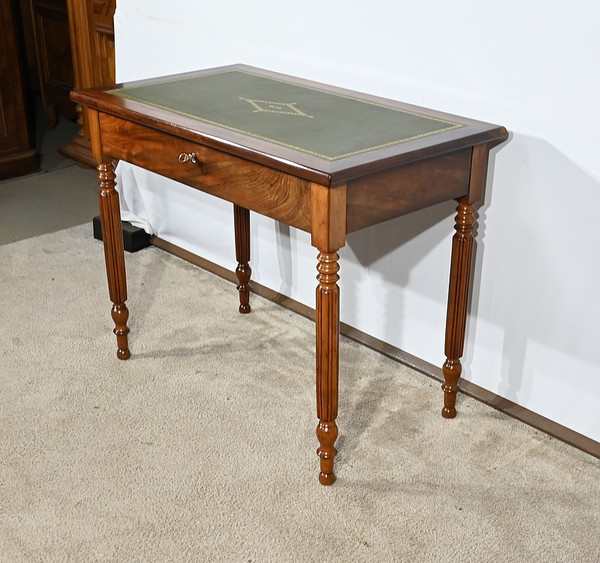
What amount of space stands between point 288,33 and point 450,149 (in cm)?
100

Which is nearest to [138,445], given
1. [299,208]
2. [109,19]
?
[299,208]

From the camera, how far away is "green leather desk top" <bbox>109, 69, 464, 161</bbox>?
1991 mm

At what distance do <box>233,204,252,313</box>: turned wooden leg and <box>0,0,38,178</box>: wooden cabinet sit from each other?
2053 mm

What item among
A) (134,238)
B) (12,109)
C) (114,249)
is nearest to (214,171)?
(114,249)

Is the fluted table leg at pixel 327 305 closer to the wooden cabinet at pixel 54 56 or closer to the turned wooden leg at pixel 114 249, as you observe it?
the turned wooden leg at pixel 114 249

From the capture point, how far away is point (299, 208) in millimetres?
1914

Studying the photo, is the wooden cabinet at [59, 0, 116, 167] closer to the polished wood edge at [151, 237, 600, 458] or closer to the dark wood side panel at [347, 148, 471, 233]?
the polished wood edge at [151, 237, 600, 458]

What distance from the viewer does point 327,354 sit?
2.03 m

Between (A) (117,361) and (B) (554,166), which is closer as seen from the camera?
(B) (554,166)

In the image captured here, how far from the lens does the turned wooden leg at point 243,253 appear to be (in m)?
2.96

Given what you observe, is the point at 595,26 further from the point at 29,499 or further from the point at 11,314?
the point at 11,314

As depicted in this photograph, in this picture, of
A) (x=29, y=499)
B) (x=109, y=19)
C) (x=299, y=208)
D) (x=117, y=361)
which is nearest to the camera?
(x=299, y=208)

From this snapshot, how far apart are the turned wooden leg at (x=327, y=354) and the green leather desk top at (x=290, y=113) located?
0.88 ft

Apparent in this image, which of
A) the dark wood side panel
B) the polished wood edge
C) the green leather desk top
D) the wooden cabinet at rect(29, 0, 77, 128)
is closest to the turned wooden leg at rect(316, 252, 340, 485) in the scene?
the dark wood side panel
